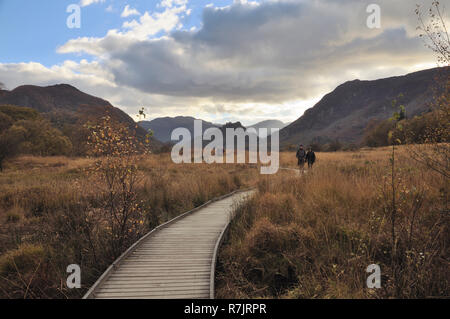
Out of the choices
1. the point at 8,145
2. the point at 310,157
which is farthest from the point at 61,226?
the point at 8,145

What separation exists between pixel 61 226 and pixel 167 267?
17.5 ft

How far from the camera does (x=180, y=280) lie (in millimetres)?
5098

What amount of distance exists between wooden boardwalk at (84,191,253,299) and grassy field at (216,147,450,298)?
0.45 metres

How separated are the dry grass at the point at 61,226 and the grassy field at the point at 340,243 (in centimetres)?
307

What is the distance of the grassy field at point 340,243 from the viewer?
15.7 ft

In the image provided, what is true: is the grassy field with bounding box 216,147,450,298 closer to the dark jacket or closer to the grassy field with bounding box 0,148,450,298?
the grassy field with bounding box 0,148,450,298

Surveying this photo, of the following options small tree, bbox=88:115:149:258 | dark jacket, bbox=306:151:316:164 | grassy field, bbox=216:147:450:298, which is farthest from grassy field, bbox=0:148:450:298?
dark jacket, bbox=306:151:316:164

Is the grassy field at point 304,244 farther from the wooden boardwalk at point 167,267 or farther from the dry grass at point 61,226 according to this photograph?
the wooden boardwalk at point 167,267

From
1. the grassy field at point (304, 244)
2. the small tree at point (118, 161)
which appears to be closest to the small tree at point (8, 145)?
the grassy field at point (304, 244)

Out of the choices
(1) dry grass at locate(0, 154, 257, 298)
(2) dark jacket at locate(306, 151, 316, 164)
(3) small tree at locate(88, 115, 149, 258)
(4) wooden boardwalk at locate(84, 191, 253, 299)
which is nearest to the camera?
(4) wooden boardwalk at locate(84, 191, 253, 299)

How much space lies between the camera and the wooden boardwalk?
4742 millimetres

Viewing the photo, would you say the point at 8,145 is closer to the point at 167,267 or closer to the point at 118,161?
the point at 118,161
